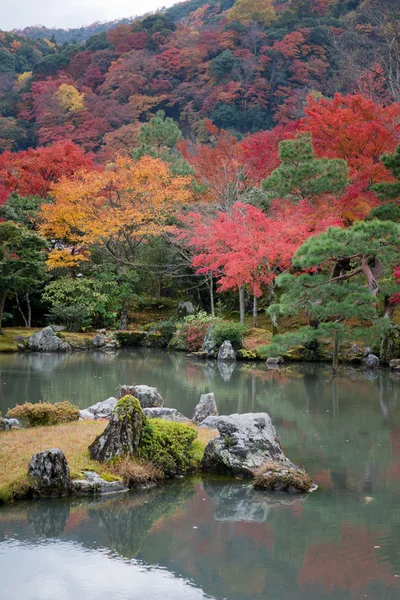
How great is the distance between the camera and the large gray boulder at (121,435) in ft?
24.7

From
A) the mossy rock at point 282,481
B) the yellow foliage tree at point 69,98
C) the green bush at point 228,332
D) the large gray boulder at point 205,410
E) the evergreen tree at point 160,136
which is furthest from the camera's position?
the yellow foliage tree at point 69,98

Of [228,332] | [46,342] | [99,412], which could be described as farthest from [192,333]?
[99,412]

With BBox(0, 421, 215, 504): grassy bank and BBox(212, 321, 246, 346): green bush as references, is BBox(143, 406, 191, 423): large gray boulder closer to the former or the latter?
BBox(0, 421, 215, 504): grassy bank

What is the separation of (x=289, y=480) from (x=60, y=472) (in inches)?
102

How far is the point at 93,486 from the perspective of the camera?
710cm

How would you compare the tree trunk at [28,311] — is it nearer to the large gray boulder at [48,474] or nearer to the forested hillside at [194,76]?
the large gray boulder at [48,474]

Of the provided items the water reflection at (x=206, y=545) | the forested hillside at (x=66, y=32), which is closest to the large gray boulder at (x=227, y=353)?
the water reflection at (x=206, y=545)

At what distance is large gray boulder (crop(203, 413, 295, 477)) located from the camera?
7.93 meters

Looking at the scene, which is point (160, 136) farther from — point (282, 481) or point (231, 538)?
point (231, 538)

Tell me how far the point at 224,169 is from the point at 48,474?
65.3 feet

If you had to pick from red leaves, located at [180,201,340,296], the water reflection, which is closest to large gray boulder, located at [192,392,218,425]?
the water reflection

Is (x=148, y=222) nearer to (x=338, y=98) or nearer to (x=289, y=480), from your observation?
(x=338, y=98)

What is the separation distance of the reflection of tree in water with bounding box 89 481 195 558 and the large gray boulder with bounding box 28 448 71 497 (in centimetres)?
48

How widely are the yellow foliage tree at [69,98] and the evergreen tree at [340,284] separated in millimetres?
34776
